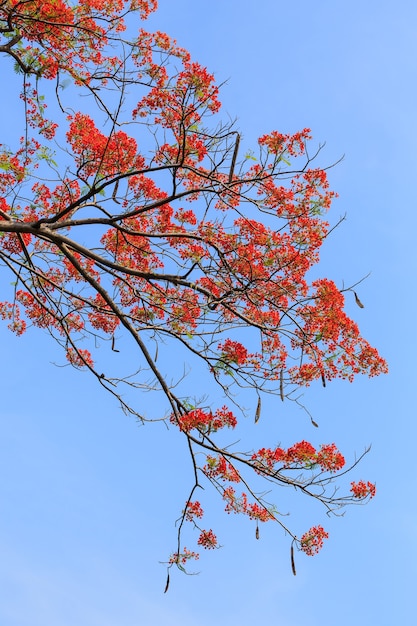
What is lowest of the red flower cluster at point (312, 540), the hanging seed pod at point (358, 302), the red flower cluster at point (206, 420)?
the red flower cluster at point (312, 540)

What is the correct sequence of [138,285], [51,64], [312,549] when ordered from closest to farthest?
[312,549] < [51,64] < [138,285]

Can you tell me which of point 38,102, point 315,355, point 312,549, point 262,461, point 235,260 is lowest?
point 312,549

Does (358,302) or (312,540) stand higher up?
(358,302)

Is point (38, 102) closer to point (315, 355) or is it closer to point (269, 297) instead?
point (269, 297)

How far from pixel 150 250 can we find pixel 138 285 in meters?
0.47

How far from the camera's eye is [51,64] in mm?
7332

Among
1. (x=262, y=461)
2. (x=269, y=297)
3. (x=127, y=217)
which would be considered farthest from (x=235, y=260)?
(x=262, y=461)

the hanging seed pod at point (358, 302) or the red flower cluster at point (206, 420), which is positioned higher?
the hanging seed pod at point (358, 302)

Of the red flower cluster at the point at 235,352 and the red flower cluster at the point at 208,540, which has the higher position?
the red flower cluster at the point at 235,352

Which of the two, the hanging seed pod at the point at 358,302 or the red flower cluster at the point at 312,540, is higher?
the hanging seed pod at the point at 358,302

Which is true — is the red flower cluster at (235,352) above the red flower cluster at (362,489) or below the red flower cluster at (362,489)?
above

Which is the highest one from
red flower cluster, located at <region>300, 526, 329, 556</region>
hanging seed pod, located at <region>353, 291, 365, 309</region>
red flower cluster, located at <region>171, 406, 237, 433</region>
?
hanging seed pod, located at <region>353, 291, 365, 309</region>

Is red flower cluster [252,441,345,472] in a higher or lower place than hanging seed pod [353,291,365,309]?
lower

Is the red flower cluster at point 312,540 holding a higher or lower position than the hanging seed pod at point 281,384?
lower
